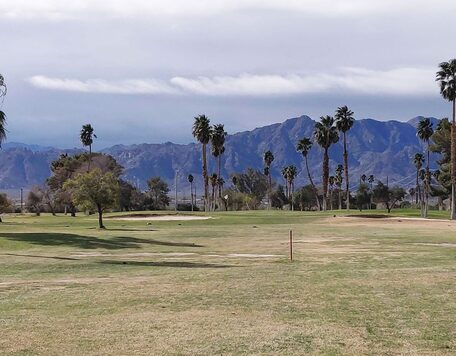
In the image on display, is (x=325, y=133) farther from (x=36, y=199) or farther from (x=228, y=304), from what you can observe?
(x=228, y=304)

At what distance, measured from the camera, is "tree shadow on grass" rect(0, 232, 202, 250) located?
3897 cm

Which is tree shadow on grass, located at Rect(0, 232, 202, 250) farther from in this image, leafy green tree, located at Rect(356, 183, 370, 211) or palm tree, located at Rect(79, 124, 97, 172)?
leafy green tree, located at Rect(356, 183, 370, 211)

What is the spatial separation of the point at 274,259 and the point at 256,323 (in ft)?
57.1

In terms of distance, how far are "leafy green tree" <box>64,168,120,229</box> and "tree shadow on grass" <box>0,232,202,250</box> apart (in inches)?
586

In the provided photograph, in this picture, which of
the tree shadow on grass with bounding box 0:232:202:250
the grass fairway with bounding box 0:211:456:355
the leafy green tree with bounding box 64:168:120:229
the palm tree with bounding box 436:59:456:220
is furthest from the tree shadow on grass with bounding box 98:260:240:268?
the palm tree with bounding box 436:59:456:220

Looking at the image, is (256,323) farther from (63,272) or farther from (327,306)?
(63,272)

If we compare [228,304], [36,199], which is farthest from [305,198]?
[228,304]

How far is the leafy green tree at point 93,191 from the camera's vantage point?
59469mm

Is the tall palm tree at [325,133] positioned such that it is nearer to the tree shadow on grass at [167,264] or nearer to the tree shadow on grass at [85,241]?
the tree shadow on grass at [85,241]

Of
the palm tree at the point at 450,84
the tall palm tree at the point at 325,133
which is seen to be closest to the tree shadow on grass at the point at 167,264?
the palm tree at the point at 450,84

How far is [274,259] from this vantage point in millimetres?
30688

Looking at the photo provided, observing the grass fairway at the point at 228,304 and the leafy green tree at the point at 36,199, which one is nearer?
the grass fairway at the point at 228,304

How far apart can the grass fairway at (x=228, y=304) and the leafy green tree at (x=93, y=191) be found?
89.5 feet

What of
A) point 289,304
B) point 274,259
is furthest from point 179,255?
point 289,304
